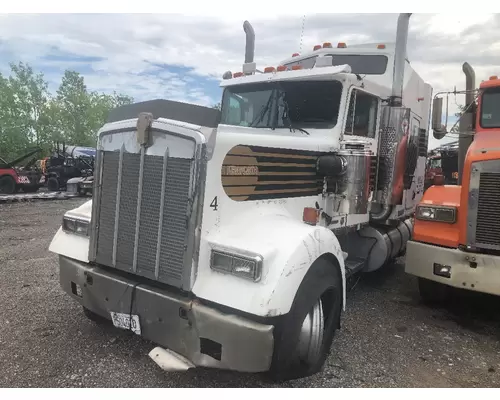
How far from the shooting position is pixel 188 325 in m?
2.77

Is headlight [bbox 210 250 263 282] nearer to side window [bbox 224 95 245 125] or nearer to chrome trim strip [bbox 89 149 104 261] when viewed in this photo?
chrome trim strip [bbox 89 149 104 261]

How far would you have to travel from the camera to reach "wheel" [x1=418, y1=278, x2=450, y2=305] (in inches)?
190

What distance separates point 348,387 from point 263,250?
4.44 feet

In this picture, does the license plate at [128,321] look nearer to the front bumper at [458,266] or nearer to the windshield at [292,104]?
the windshield at [292,104]

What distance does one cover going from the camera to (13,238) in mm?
8219

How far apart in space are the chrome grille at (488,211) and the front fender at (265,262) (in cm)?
197

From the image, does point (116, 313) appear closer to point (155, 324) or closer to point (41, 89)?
point (155, 324)

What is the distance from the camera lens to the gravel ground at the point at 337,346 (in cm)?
317

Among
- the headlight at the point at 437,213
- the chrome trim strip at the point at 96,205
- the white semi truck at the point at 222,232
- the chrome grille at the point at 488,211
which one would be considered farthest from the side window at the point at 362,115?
the chrome trim strip at the point at 96,205

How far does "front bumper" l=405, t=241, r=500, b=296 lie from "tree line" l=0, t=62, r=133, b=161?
782 inches

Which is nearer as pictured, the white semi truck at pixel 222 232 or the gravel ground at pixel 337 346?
the white semi truck at pixel 222 232

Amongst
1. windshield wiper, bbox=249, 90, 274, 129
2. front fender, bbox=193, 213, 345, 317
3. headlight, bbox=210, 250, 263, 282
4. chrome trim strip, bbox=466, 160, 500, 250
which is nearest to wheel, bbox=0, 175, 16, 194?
windshield wiper, bbox=249, 90, 274, 129

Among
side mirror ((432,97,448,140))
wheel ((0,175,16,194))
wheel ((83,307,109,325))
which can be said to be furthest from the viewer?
wheel ((0,175,16,194))

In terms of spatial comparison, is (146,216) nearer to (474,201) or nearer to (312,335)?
(312,335)
